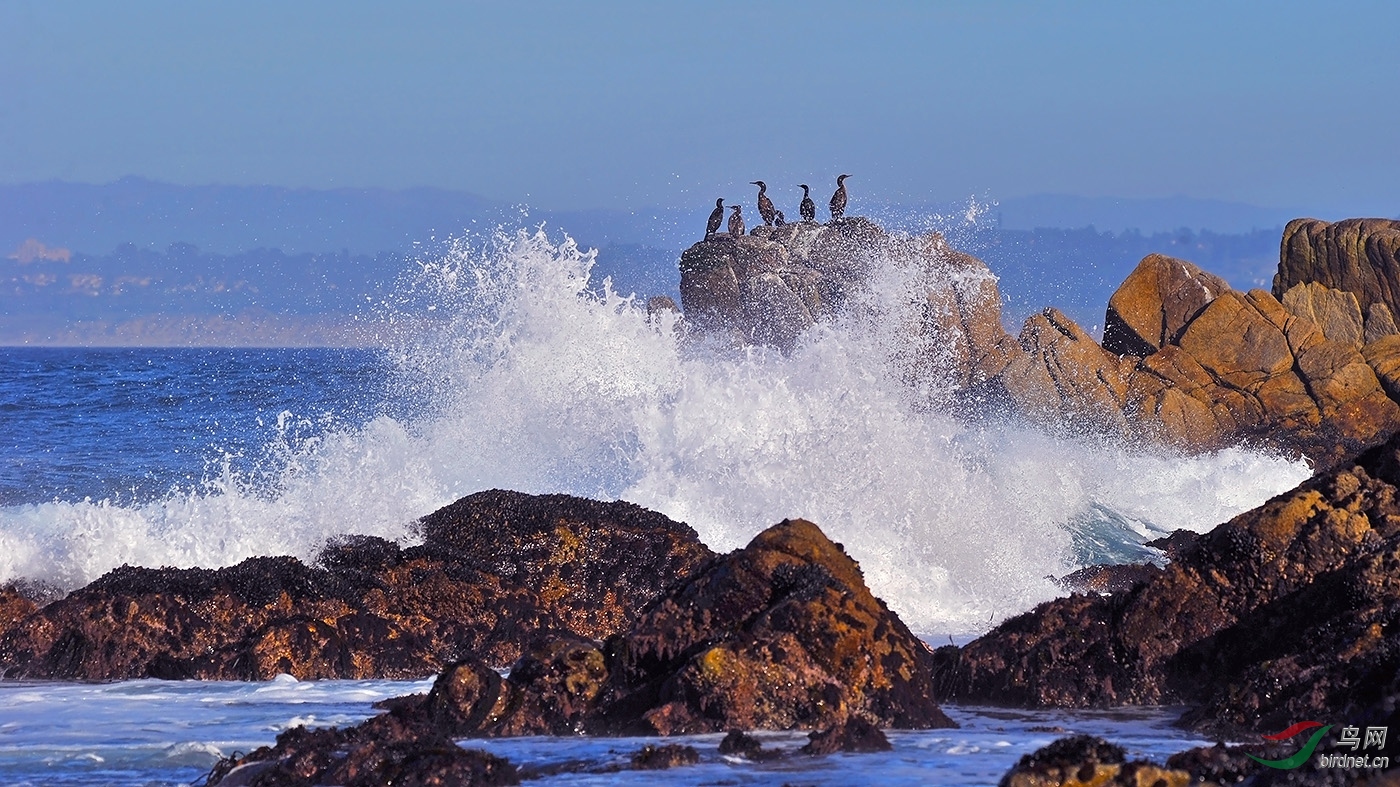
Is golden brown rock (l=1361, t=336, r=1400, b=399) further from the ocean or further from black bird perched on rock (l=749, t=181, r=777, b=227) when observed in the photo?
black bird perched on rock (l=749, t=181, r=777, b=227)

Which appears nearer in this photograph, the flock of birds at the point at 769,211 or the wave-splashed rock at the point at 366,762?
the wave-splashed rock at the point at 366,762

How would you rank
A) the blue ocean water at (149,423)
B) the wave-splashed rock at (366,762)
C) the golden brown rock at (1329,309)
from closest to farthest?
the wave-splashed rock at (366,762)
the blue ocean water at (149,423)
the golden brown rock at (1329,309)

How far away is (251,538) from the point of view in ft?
36.4

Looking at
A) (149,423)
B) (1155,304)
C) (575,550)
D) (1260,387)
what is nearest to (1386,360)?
(1260,387)

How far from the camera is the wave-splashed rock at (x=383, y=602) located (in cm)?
859

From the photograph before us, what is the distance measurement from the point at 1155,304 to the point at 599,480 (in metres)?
16.8

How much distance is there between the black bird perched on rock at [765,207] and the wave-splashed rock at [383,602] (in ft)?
69.3

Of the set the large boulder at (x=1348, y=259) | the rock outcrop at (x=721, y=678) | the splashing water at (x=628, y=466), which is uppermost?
the large boulder at (x=1348, y=259)

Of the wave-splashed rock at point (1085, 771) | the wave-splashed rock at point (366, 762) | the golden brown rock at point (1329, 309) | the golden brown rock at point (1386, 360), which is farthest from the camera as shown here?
the golden brown rock at point (1329, 309)

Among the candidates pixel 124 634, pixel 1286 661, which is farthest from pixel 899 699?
pixel 124 634

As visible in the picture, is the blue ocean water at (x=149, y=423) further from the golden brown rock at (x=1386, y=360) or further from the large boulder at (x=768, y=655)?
the golden brown rock at (x=1386, y=360)

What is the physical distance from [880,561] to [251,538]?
5.16 meters

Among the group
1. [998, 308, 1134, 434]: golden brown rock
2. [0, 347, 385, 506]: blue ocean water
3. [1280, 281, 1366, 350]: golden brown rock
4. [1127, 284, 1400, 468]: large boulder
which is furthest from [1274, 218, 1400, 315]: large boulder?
[0, 347, 385, 506]: blue ocean water

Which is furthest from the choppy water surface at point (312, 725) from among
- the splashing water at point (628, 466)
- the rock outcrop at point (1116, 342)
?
the rock outcrop at point (1116, 342)
